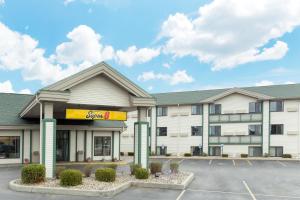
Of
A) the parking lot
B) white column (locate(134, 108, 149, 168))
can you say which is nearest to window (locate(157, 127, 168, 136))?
the parking lot

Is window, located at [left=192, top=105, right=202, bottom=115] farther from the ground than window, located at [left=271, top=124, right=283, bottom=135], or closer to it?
farther from the ground

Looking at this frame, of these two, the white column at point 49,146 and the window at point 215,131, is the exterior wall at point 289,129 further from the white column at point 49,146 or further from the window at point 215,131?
the white column at point 49,146

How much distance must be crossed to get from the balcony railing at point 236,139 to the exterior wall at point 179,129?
2.17 meters

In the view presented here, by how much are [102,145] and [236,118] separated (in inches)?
784

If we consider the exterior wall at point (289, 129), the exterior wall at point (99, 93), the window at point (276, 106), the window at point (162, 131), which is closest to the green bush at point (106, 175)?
the exterior wall at point (99, 93)

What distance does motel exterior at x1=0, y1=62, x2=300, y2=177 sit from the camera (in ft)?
65.7

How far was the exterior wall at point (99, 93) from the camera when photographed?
19.6 metres

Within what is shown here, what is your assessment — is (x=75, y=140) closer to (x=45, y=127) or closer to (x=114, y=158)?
(x=114, y=158)

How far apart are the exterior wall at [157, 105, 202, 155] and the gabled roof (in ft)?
81.4

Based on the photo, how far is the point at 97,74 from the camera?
2009 centimetres

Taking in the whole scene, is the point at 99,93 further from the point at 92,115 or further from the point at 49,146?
the point at 49,146

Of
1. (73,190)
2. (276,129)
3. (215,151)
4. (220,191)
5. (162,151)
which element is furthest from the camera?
(162,151)

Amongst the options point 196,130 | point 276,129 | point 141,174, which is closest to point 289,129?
point 276,129

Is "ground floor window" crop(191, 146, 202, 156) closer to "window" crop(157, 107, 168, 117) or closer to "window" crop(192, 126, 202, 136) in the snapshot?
"window" crop(192, 126, 202, 136)
